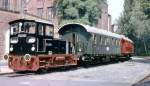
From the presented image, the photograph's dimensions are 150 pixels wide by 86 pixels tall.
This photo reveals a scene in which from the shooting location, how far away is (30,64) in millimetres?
22188

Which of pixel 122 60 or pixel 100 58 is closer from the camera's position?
pixel 100 58

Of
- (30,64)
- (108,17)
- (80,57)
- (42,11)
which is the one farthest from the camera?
(108,17)

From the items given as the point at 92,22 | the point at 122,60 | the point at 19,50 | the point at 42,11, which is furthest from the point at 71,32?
the point at 42,11

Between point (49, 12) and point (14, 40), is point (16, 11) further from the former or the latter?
point (14, 40)

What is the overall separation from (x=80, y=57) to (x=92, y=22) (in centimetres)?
2568

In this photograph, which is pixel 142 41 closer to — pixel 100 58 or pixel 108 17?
pixel 108 17

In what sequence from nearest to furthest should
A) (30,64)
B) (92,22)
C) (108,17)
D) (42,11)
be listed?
(30,64) < (92,22) < (42,11) < (108,17)

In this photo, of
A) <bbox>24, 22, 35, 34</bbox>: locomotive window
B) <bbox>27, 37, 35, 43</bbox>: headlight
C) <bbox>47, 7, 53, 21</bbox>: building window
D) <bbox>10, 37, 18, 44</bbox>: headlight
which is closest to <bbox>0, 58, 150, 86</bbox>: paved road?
<bbox>27, 37, 35, 43</bbox>: headlight

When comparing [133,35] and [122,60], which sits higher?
[133,35]

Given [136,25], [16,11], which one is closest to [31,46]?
[16,11]

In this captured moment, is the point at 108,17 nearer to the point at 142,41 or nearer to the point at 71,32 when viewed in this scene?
the point at 142,41

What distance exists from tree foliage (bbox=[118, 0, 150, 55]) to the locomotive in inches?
1459

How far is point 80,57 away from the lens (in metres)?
28.7

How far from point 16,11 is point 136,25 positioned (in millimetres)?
32580
